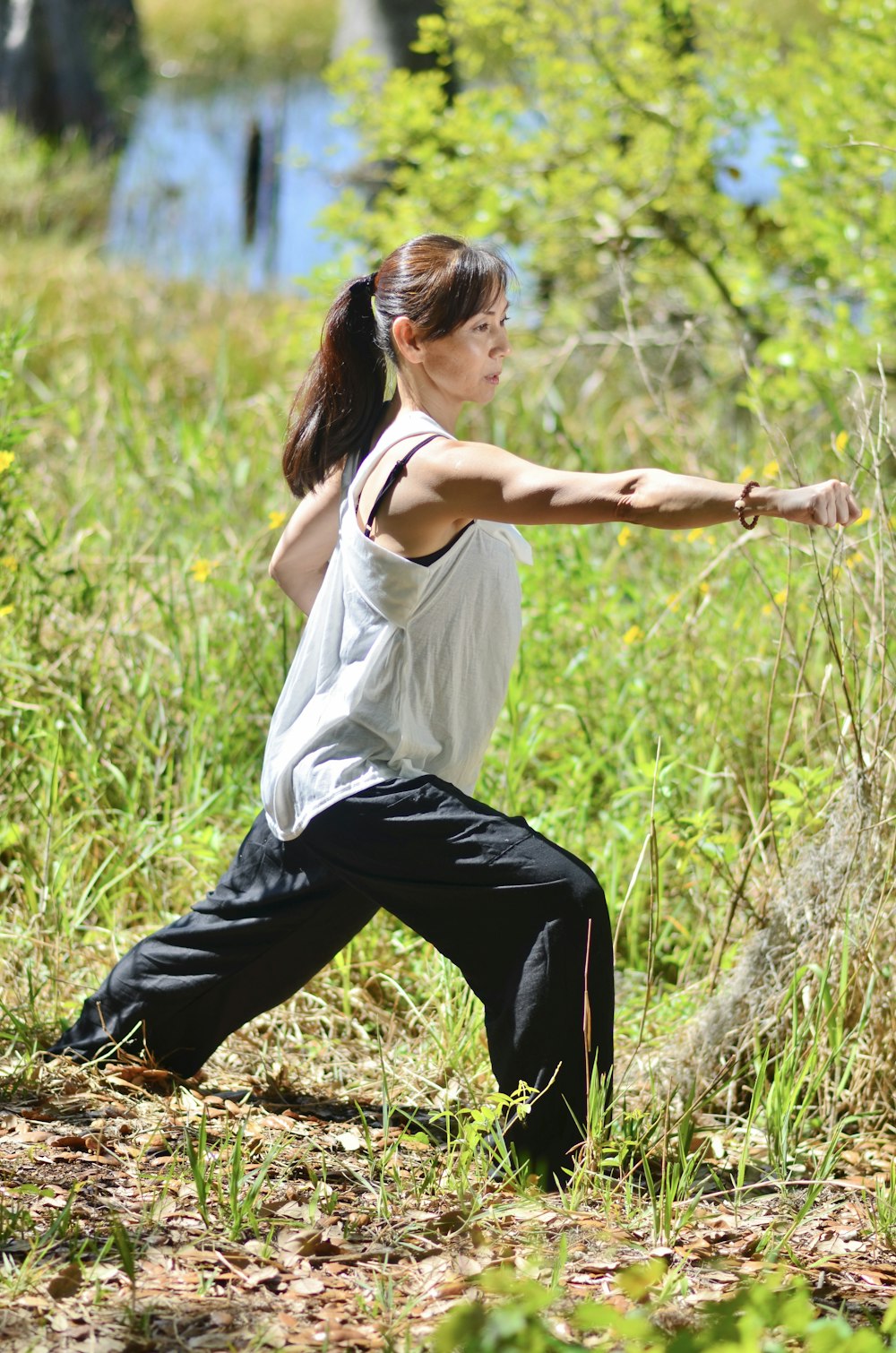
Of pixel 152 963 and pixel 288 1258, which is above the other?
pixel 152 963

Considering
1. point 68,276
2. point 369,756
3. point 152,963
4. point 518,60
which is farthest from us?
point 68,276

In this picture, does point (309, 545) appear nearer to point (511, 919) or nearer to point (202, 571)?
point (511, 919)

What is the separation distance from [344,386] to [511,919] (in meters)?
1.01

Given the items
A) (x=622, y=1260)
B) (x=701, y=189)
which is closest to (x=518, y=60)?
(x=701, y=189)

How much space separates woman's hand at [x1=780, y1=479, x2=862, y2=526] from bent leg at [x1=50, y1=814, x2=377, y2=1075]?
1040 millimetres

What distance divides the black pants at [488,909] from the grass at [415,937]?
10 cm

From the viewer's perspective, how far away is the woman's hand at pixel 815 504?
6.30 feet

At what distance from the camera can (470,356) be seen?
7.70ft

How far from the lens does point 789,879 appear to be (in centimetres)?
278

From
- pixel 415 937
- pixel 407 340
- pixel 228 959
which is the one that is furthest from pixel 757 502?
pixel 415 937

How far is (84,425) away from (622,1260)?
14.6 feet

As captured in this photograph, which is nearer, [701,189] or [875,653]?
[875,653]

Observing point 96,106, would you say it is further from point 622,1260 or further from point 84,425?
point 622,1260

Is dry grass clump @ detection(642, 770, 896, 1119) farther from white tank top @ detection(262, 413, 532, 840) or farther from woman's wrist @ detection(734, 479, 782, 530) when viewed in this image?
woman's wrist @ detection(734, 479, 782, 530)
